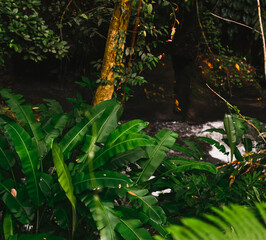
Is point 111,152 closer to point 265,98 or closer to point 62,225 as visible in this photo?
point 62,225

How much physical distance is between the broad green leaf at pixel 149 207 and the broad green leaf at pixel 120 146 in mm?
302

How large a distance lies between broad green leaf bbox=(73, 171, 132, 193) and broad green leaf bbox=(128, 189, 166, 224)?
0.15 m

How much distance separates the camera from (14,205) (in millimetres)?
1953

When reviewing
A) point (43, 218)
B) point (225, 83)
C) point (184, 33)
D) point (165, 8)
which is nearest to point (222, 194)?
point (43, 218)

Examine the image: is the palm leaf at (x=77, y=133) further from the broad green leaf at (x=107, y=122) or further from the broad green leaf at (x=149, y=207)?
the broad green leaf at (x=149, y=207)

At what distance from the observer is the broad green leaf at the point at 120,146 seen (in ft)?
7.17

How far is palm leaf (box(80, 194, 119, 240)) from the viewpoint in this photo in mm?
1824

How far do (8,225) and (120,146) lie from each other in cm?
92

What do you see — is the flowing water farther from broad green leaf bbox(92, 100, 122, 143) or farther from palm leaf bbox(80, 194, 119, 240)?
palm leaf bbox(80, 194, 119, 240)

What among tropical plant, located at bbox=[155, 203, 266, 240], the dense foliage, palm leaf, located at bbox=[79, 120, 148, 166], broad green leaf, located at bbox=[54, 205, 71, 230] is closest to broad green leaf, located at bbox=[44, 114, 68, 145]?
the dense foliage

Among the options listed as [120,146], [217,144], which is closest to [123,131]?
[120,146]

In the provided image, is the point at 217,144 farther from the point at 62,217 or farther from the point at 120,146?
the point at 62,217

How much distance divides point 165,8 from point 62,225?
3704mm

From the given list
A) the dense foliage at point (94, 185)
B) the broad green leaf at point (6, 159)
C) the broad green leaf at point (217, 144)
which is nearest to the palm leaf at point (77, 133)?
the dense foliage at point (94, 185)
